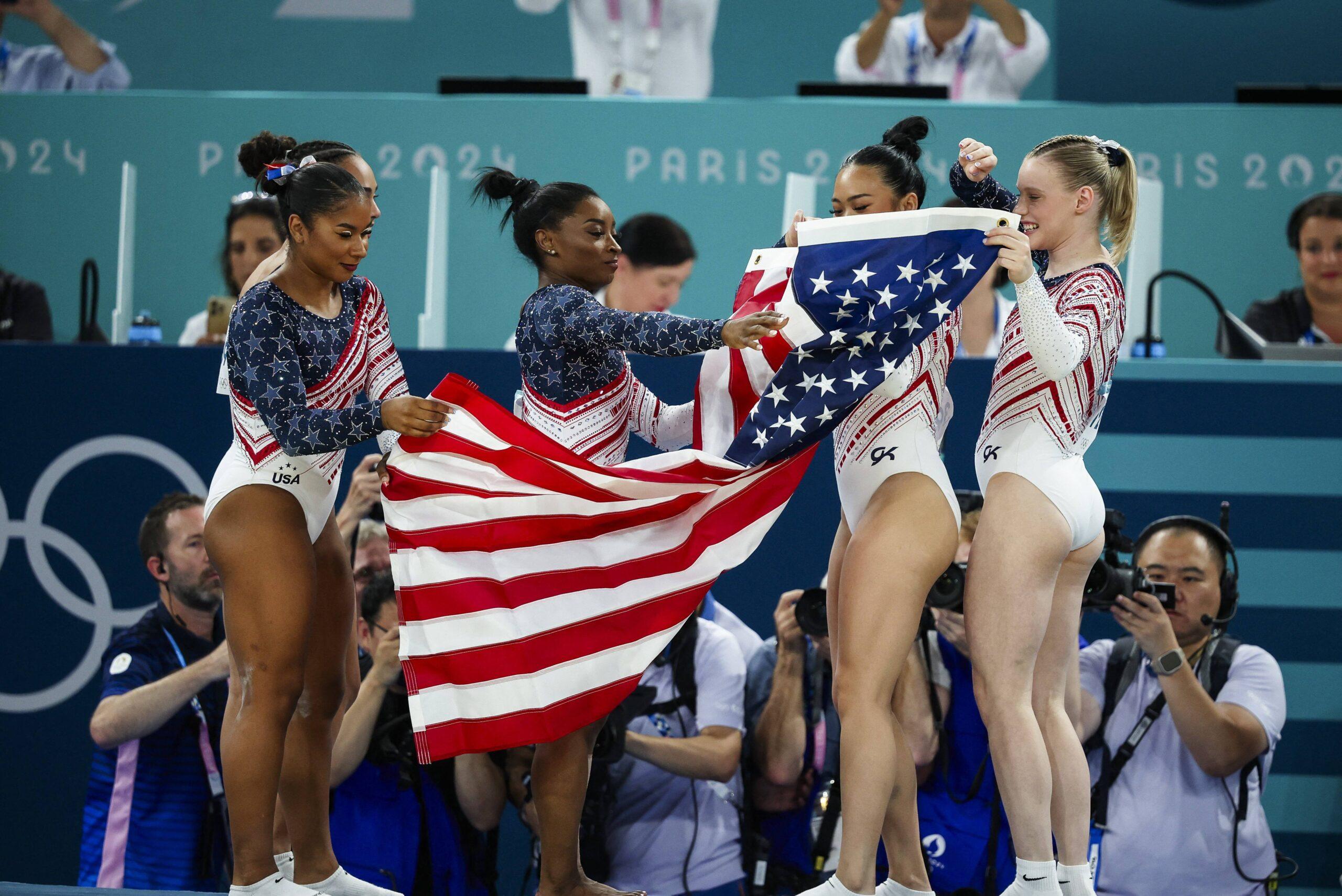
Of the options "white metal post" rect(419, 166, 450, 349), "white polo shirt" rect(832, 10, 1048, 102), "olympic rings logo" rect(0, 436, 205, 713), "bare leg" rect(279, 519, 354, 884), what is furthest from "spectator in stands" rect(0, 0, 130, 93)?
"bare leg" rect(279, 519, 354, 884)

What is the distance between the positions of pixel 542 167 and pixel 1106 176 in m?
3.69

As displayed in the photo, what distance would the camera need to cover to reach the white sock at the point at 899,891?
3709 mm

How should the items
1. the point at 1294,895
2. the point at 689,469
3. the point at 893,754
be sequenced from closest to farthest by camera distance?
the point at 893,754
the point at 689,469
the point at 1294,895

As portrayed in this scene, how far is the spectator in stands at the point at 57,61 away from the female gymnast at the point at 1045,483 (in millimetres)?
5878

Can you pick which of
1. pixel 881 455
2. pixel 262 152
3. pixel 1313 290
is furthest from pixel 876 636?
pixel 1313 290

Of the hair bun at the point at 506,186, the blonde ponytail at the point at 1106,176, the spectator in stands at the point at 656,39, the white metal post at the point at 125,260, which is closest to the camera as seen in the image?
Answer: the blonde ponytail at the point at 1106,176

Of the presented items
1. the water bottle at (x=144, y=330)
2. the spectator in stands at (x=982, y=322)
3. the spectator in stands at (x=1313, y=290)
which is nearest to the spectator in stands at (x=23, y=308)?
the water bottle at (x=144, y=330)

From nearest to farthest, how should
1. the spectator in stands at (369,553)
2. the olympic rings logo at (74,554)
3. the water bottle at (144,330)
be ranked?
the spectator in stands at (369,553) < the olympic rings logo at (74,554) < the water bottle at (144,330)

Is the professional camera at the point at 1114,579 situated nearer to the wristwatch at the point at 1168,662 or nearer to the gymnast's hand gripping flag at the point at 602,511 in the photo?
the wristwatch at the point at 1168,662

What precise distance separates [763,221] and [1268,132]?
252cm

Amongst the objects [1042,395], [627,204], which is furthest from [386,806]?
[627,204]

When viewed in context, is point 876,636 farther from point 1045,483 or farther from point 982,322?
point 982,322

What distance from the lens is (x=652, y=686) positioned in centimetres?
495

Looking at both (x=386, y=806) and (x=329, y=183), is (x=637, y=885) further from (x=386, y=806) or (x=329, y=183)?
(x=329, y=183)
